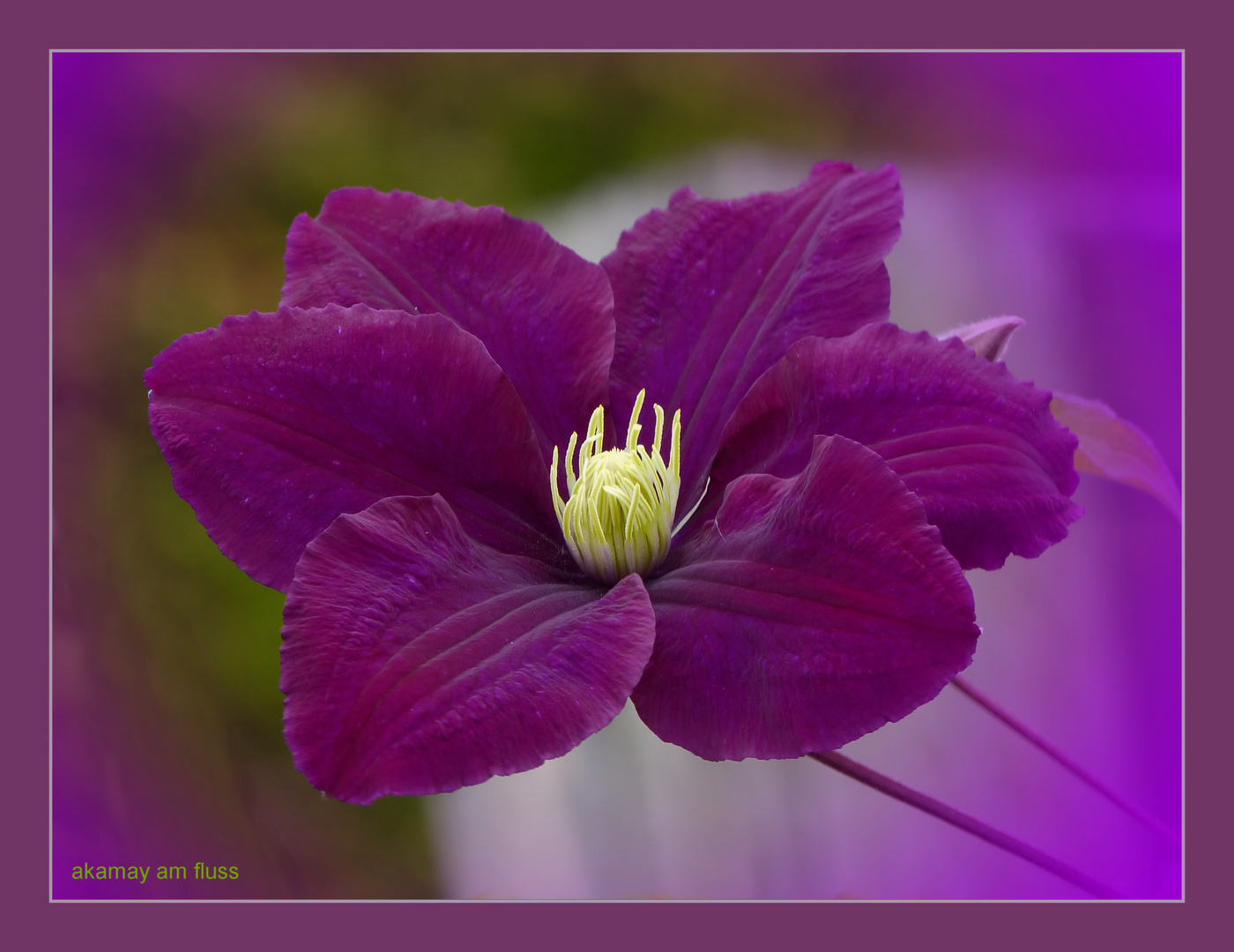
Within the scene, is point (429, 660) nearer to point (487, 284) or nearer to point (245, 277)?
point (487, 284)

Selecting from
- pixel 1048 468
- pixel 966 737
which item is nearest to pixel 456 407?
pixel 1048 468

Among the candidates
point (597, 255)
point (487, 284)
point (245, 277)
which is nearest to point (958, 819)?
point (487, 284)

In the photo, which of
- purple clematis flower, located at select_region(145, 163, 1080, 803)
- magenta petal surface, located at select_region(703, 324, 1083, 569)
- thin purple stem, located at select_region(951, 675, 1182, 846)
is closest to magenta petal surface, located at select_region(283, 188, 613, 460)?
purple clematis flower, located at select_region(145, 163, 1080, 803)

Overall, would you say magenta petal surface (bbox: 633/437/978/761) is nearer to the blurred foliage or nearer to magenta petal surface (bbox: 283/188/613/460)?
magenta petal surface (bbox: 283/188/613/460)

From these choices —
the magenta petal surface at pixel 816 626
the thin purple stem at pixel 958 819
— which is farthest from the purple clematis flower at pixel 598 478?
the thin purple stem at pixel 958 819

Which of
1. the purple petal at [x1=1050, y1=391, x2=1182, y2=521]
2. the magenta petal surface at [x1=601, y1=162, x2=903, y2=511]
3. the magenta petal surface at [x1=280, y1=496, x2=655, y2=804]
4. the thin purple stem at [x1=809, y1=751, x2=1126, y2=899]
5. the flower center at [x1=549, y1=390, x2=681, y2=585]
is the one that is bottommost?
the thin purple stem at [x1=809, y1=751, x2=1126, y2=899]

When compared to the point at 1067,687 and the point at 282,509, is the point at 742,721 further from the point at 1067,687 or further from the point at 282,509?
the point at 1067,687
